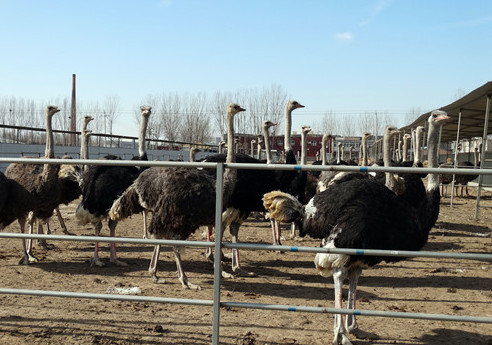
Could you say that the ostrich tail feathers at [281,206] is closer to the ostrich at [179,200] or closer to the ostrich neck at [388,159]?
the ostrich at [179,200]

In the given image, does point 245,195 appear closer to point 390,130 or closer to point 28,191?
point 390,130

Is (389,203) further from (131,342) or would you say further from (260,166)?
(131,342)

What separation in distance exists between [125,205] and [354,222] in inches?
123

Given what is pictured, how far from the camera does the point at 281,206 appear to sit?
160 inches

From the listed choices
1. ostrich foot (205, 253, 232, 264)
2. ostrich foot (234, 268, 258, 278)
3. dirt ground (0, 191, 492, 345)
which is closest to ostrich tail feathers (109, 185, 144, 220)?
dirt ground (0, 191, 492, 345)

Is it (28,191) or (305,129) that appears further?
(305,129)

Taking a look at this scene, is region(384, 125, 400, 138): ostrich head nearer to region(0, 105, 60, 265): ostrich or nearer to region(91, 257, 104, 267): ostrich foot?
region(91, 257, 104, 267): ostrich foot

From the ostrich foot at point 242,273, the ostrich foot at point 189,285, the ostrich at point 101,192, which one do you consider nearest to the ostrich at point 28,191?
the ostrich at point 101,192

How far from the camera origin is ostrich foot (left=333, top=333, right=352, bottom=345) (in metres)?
3.85

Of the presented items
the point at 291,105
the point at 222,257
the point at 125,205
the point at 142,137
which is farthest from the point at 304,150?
the point at 125,205

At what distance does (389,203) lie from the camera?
3.95 m

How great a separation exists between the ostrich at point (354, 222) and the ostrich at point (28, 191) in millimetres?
3529

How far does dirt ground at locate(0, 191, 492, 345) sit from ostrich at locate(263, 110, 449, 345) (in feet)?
1.81

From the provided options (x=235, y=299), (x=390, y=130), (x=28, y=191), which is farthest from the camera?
(x=390, y=130)
